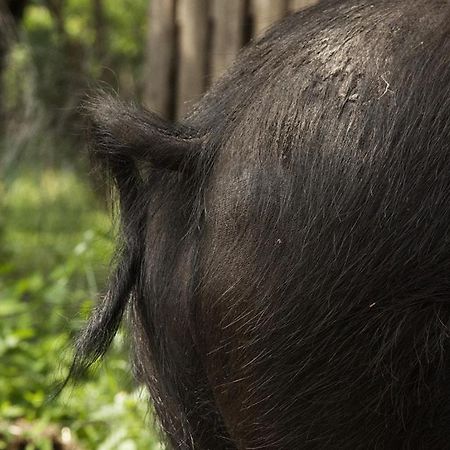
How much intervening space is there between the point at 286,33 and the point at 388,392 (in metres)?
0.84

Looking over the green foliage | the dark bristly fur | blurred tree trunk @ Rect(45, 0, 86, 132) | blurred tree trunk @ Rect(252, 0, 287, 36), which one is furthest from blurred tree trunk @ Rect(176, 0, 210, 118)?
the dark bristly fur

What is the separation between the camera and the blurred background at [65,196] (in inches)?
149

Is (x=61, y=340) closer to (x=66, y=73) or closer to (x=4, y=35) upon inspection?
(x=66, y=73)

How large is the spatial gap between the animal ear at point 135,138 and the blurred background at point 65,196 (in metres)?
0.17

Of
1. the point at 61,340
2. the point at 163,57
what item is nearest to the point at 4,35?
the point at 163,57

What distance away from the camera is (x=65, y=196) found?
598 centimetres

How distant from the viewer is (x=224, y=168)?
2.05 meters

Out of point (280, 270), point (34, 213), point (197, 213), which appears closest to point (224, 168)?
point (197, 213)

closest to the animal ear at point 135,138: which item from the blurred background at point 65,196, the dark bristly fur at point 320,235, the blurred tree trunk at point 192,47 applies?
the dark bristly fur at point 320,235

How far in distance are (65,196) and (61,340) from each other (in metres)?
→ 1.77

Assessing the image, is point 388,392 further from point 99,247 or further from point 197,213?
point 99,247

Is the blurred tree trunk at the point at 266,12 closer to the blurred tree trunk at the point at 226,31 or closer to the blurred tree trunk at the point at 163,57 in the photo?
the blurred tree trunk at the point at 226,31

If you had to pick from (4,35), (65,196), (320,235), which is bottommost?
(65,196)

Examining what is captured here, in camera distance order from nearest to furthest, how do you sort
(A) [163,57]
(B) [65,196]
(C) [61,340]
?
(C) [61,340]
(A) [163,57]
(B) [65,196]
